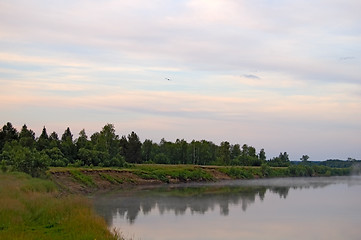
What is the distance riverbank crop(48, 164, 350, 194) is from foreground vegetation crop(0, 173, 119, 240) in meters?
24.7

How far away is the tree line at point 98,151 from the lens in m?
51.0

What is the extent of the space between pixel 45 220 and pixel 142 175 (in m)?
55.8

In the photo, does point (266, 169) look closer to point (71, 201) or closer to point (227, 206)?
point (227, 206)

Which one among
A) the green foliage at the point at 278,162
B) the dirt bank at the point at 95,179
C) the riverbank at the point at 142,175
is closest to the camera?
the dirt bank at the point at 95,179

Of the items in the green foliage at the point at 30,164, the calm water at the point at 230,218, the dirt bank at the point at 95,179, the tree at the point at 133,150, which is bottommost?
the calm water at the point at 230,218

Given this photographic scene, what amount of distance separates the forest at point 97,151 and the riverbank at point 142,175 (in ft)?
11.3

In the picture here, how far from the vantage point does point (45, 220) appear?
21.8 meters

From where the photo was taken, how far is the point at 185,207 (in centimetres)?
4172

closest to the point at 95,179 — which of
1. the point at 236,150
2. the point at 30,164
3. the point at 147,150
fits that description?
the point at 30,164

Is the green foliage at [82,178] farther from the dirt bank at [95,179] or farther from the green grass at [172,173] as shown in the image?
the green grass at [172,173]

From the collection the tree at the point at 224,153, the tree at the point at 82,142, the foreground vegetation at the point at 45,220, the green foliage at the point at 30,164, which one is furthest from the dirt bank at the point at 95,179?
the tree at the point at 224,153

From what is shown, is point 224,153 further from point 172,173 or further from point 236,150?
point 172,173

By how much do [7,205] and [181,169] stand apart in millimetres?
69504

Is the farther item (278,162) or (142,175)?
(278,162)
